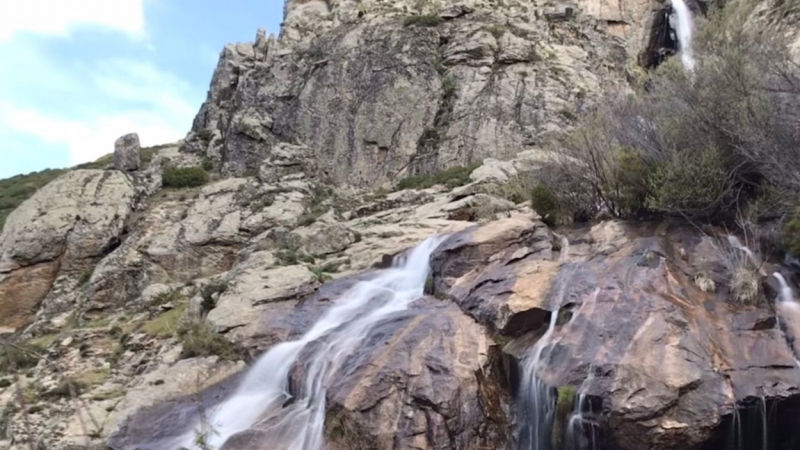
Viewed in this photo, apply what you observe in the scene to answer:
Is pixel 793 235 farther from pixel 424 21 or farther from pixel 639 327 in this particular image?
pixel 424 21

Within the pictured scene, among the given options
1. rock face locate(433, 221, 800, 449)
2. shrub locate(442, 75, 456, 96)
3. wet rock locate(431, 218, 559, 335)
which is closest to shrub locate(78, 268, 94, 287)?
wet rock locate(431, 218, 559, 335)

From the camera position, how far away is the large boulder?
27.5 meters

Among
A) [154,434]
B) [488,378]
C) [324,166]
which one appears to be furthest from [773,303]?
[324,166]

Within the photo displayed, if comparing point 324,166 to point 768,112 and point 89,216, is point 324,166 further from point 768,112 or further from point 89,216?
point 768,112

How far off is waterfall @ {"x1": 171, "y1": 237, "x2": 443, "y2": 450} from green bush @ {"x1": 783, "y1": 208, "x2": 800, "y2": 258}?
24.2 ft

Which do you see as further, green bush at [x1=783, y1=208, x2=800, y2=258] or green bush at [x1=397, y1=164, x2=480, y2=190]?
green bush at [x1=397, y1=164, x2=480, y2=190]

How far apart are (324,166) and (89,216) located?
397 inches

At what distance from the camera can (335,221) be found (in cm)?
2445

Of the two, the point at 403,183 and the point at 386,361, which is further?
the point at 403,183

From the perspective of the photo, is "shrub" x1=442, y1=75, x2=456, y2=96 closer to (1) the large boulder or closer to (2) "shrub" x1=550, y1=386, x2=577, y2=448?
(1) the large boulder

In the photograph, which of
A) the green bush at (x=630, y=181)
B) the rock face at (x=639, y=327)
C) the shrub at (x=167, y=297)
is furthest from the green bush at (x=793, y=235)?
the shrub at (x=167, y=297)

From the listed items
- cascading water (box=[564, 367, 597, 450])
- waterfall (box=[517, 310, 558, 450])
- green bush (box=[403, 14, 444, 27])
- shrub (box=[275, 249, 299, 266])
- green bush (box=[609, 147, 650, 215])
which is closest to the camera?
cascading water (box=[564, 367, 597, 450])

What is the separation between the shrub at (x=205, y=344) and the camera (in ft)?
51.4

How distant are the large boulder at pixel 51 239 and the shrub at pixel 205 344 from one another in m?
12.9
